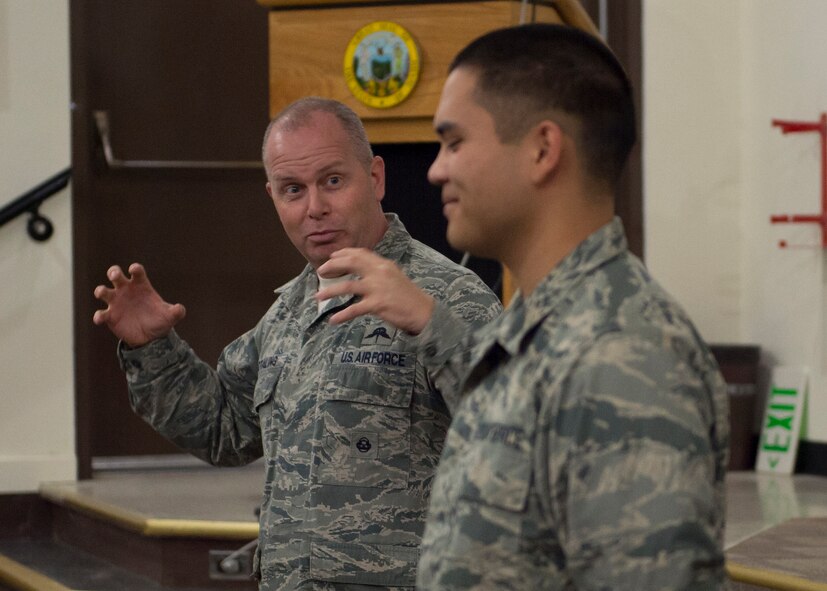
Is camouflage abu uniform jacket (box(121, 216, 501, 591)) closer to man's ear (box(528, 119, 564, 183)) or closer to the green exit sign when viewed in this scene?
man's ear (box(528, 119, 564, 183))

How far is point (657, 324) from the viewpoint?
3.42 feet

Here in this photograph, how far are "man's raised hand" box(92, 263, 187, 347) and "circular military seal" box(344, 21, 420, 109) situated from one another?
1093 mm

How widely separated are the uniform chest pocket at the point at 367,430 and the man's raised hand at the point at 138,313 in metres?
0.28

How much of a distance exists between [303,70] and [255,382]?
1107mm

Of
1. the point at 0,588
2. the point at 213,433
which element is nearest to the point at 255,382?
the point at 213,433

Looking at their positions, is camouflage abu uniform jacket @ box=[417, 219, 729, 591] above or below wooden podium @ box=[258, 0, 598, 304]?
below

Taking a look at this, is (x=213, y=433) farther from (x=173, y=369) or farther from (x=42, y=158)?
(x=42, y=158)

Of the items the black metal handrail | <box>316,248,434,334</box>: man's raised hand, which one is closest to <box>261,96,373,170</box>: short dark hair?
<box>316,248,434,334</box>: man's raised hand

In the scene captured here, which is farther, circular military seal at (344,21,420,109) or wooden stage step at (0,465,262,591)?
wooden stage step at (0,465,262,591)

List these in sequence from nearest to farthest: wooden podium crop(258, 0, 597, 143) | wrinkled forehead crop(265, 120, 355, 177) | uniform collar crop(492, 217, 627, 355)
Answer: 1. uniform collar crop(492, 217, 627, 355)
2. wrinkled forehead crop(265, 120, 355, 177)
3. wooden podium crop(258, 0, 597, 143)

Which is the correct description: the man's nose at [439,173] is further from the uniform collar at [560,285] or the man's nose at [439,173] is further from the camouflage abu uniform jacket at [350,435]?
the camouflage abu uniform jacket at [350,435]

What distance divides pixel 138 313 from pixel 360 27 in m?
1.24

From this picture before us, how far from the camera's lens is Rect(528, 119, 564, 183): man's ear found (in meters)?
1.12

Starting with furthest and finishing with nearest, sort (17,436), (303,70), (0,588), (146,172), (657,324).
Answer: (146,172), (17,436), (0,588), (303,70), (657,324)
